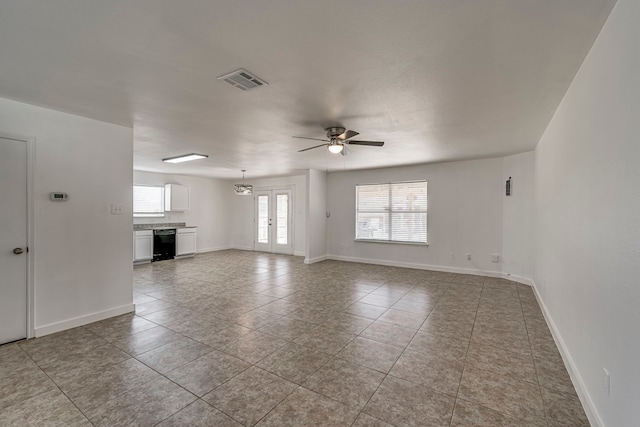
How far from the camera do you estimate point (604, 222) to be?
1.67 meters

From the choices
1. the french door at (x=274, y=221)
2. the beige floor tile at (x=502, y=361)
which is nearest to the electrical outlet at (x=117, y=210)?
the beige floor tile at (x=502, y=361)

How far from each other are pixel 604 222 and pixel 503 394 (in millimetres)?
1424

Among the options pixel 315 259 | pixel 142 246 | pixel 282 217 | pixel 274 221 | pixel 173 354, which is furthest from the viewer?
pixel 274 221

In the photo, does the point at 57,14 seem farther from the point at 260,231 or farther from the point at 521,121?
the point at 260,231

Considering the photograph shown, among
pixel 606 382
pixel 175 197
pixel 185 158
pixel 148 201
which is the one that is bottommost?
pixel 606 382

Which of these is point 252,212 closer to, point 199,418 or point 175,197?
point 175,197

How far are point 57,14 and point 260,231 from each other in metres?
8.06

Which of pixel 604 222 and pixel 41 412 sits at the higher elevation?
pixel 604 222

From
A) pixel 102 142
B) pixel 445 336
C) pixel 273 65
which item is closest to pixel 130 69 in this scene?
pixel 273 65

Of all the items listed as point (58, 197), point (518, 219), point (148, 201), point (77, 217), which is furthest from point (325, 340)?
point (148, 201)

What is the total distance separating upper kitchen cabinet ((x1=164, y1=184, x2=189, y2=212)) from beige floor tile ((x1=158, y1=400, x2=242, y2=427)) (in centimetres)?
714

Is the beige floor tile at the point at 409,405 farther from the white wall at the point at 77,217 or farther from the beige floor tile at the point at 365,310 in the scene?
the white wall at the point at 77,217

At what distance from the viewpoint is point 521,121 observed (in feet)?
11.2

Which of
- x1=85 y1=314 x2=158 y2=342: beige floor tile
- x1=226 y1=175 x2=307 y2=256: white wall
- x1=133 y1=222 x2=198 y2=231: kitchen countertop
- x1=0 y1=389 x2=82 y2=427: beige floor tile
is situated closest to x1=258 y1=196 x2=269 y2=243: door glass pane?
x1=226 y1=175 x2=307 y2=256: white wall
